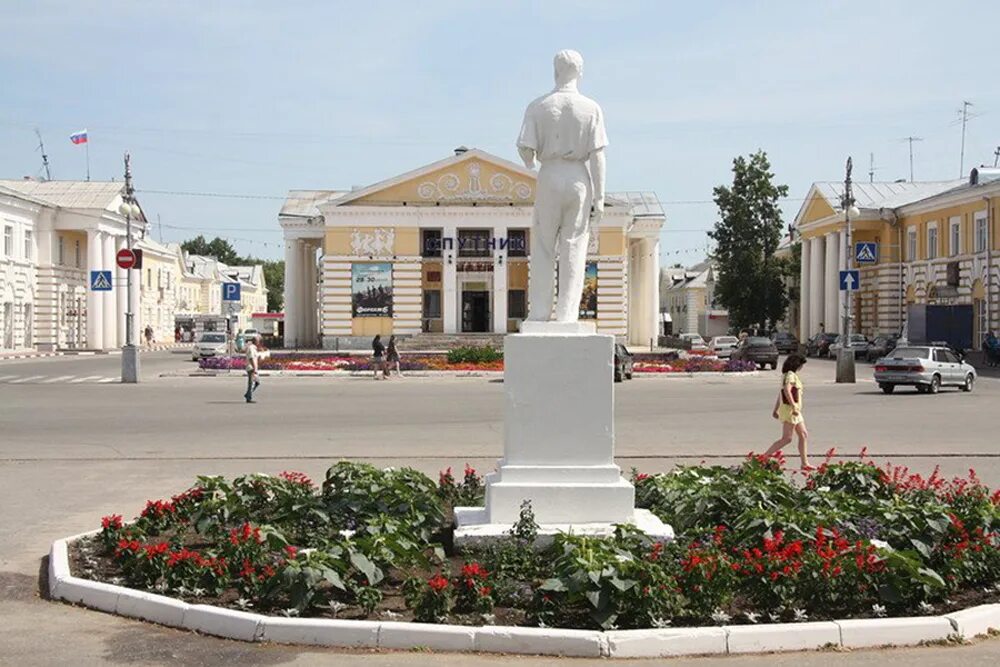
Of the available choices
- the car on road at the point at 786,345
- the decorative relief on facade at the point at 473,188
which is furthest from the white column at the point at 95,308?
the car on road at the point at 786,345

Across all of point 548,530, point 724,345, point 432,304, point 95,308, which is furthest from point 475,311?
point 548,530

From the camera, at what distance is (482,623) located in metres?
7.25

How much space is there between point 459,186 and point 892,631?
5858 centimetres

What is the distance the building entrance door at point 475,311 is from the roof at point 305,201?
10.9 m

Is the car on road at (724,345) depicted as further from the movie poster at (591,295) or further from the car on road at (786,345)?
the movie poster at (591,295)

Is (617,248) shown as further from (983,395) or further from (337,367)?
(983,395)

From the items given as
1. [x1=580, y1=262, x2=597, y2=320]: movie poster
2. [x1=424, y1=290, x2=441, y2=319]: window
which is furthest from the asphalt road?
[x1=424, y1=290, x2=441, y2=319]: window

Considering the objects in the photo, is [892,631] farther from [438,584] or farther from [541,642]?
[438,584]

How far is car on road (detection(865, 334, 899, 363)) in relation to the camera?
60.9 metres

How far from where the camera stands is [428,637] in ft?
23.0

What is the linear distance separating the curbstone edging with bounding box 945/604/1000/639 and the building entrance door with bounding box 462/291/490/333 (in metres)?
60.6

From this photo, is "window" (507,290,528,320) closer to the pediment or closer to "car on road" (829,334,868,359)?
the pediment

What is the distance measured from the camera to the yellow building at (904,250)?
60.4 m

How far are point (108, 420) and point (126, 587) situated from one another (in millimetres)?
15880
